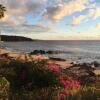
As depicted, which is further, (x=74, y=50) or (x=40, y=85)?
(x=74, y=50)

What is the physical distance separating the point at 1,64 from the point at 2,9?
14.9 meters

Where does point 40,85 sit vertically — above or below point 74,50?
above

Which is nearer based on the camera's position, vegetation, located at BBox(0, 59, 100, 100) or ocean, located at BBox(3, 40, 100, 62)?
vegetation, located at BBox(0, 59, 100, 100)

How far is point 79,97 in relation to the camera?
26.9 ft

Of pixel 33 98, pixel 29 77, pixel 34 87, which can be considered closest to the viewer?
pixel 33 98

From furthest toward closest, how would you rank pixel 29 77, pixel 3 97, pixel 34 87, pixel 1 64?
1. pixel 1 64
2. pixel 29 77
3. pixel 34 87
4. pixel 3 97

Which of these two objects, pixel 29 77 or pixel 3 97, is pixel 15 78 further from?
pixel 3 97

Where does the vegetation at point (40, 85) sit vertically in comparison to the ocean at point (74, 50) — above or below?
above

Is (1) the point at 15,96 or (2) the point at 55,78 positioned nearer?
(1) the point at 15,96

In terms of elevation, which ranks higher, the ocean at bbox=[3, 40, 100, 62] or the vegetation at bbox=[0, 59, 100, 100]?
the vegetation at bbox=[0, 59, 100, 100]

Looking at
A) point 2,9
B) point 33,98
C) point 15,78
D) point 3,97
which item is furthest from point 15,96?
point 2,9

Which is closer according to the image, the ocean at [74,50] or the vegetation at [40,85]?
the vegetation at [40,85]

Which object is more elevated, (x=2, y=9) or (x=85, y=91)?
(x=2, y=9)

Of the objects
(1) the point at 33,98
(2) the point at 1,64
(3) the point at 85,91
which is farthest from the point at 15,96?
(2) the point at 1,64
